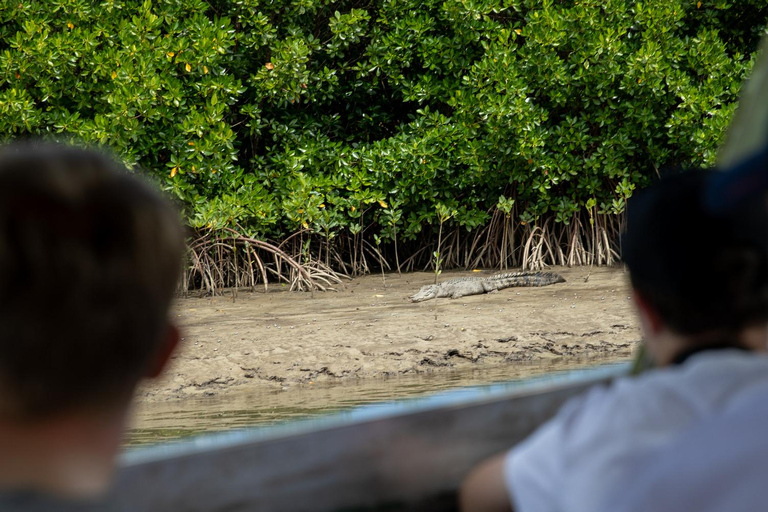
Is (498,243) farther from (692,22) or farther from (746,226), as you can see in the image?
(746,226)

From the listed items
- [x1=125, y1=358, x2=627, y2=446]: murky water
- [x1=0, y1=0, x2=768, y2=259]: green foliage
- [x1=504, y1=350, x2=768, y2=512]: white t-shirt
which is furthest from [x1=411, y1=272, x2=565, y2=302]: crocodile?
[x1=504, y1=350, x2=768, y2=512]: white t-shirt

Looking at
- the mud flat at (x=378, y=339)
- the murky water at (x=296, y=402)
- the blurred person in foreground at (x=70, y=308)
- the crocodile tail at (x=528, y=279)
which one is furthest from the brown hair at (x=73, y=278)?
the crocodile tail at (x=528, y=279)

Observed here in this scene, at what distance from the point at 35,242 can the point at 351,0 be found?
11638 millimetres

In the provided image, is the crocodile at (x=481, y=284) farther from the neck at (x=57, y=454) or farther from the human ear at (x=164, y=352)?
the neck at (x=57, y=454)

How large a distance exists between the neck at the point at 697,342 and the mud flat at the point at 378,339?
19.6 ft

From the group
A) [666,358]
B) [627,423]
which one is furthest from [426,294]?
[627,423]

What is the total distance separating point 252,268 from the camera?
10070 millimetres

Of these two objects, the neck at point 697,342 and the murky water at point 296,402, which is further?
the murky water at point 296,402

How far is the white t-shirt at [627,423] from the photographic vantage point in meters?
0.83

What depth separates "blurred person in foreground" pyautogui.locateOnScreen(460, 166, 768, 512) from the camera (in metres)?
0.84

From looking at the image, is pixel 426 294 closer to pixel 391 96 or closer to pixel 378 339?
pixel 378 339

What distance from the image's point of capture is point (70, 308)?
0.67 metres

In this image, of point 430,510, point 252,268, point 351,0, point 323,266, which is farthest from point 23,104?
point 430,510

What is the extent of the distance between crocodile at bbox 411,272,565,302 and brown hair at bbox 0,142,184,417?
827 centimetres
